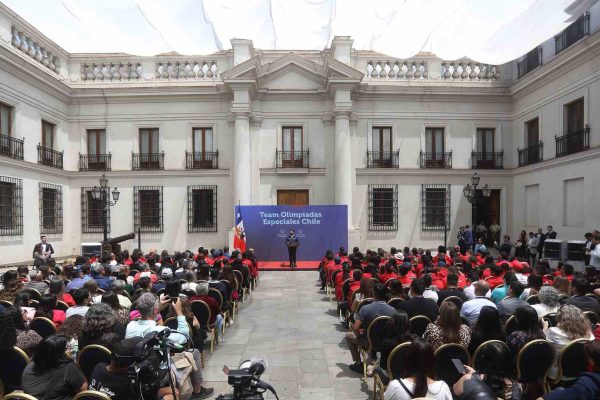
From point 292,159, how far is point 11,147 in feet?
39.3

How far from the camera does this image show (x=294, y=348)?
6770 millimetres

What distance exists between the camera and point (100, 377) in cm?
354

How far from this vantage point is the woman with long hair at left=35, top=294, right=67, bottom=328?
5.42 metres

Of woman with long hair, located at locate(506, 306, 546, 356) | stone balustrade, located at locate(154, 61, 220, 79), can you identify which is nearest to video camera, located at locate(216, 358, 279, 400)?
woman with long hair, located at locate(506, 306, 546, 356)

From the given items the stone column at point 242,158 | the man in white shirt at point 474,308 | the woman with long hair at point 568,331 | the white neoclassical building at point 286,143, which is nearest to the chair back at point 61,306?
the man in white shirt at point 474,308

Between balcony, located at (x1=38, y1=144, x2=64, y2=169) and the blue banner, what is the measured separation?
9.29m

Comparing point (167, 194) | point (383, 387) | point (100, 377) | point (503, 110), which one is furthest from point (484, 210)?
point (100, 377)

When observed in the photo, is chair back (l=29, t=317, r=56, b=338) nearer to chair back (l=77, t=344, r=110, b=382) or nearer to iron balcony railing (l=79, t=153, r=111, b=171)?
chair back (l=77, t=344, r=110, b=382)

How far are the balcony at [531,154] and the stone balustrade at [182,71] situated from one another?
15660 millimetres

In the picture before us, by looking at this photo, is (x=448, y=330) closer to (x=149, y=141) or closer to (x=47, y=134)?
(x=149, y=141)

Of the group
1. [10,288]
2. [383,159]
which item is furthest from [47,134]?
[383,159]

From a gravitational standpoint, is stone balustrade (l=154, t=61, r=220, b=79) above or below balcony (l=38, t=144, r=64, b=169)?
above

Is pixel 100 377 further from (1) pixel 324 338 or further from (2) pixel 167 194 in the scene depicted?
(2) pixel 167 194

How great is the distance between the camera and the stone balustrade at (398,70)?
20594 mm
